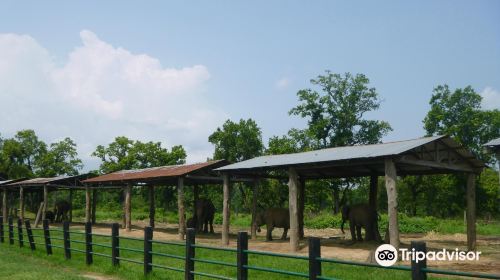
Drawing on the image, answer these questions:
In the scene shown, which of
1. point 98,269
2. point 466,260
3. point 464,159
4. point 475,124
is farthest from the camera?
point 475,124

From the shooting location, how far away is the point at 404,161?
13875mm

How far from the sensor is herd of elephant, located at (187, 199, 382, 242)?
1916 centimetres

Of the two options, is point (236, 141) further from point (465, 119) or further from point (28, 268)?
point (28, 268)

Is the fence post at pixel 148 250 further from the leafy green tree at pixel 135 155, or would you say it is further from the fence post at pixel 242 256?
the leafy green tree at pixel 135 155

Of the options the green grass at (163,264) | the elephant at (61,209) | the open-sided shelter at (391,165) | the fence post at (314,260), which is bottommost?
the green grass at (163,264)

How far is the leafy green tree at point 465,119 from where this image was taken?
45406mm

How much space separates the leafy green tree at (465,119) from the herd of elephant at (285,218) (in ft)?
86.1

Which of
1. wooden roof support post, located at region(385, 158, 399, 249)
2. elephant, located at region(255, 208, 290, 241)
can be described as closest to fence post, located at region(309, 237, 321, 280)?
wooden roof support post, located at region(385, 158, 399, 249)

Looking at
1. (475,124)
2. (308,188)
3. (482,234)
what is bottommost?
(482,234)

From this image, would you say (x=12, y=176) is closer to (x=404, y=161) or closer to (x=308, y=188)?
(x=308, y=188)

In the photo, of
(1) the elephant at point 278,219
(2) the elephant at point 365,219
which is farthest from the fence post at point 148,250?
(1) the elephant at point 278,219

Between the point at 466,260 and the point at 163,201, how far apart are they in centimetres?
4217

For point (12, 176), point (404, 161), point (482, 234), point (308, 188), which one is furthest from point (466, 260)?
point (12, 176)

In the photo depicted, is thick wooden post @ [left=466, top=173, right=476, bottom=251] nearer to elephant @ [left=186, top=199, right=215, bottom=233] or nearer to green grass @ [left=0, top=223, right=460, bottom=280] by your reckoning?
green grass @ [left=0, top=223, right=460, bottom=280]
